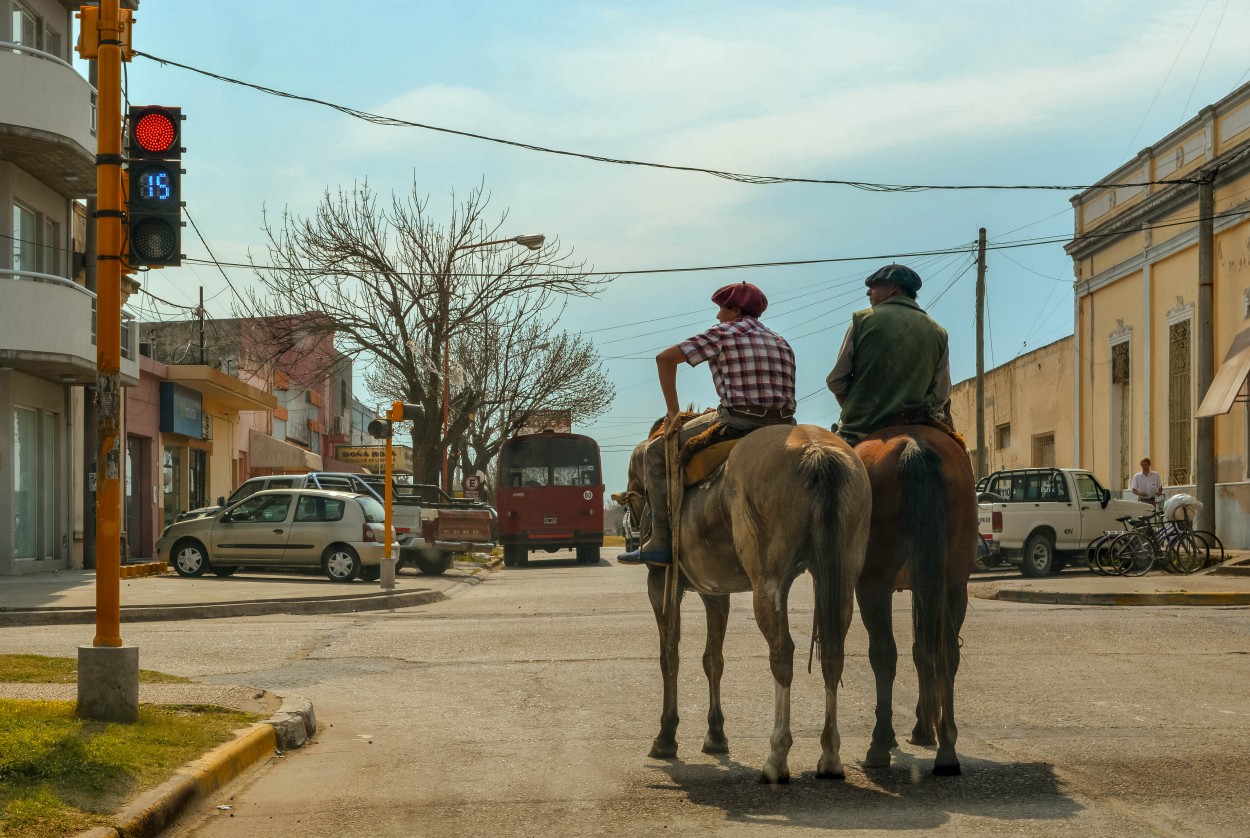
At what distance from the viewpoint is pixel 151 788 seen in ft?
21.1

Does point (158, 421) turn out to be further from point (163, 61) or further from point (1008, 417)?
point (1008, 417)

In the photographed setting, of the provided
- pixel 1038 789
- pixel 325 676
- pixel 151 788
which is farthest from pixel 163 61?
pixel 1038 789

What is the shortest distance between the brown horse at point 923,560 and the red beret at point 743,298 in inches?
36.8

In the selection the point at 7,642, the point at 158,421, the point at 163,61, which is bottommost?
the point at 7,642

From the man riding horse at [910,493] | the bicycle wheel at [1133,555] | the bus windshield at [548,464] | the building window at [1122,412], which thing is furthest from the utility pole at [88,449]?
the man riding horse at [910,493]

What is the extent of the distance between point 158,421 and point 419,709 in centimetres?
2898

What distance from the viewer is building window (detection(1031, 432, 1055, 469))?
3903cm

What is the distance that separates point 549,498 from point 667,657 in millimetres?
30061

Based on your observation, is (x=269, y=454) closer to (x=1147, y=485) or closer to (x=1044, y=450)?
(x=1044, y=450)

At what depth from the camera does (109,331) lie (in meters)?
8.09

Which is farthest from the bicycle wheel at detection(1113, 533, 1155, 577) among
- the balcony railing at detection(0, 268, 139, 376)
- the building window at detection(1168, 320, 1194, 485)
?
the balcony railing at detection(0, 268, 139, 376)

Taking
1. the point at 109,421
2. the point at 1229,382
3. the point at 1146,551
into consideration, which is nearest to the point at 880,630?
the point at 109,421

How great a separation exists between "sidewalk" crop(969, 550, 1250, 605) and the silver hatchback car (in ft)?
32.5

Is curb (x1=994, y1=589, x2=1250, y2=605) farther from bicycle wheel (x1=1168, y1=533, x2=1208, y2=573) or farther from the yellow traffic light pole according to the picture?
the yellow traffic light pole
